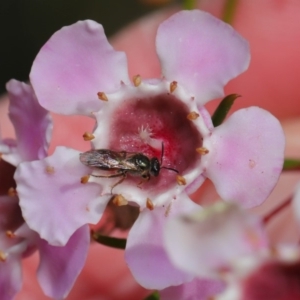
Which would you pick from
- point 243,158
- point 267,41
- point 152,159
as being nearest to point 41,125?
point 152,159

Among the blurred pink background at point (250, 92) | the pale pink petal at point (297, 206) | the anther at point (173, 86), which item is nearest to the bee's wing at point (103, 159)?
the anther at point (173, 86)

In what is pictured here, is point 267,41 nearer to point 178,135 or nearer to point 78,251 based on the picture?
point 178,135

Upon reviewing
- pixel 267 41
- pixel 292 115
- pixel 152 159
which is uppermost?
pixel 152 159

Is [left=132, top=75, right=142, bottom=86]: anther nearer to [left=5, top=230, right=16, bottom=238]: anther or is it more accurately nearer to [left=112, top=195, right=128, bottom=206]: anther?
[left=112, top=195, right=128, bottom=206]: anther

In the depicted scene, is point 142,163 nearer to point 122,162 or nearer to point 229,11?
point 122,162

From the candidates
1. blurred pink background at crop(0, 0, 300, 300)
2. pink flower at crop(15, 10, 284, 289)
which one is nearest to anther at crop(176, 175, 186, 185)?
pink flower at crop(15, 10, 284, 289)

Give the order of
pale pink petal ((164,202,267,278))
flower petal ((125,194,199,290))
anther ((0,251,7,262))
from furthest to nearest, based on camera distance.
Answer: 1. anther ((0,251,7,262))
2. flower petal ((125,194,199,290))
3. pale pink petal ((164,202,267,278))
